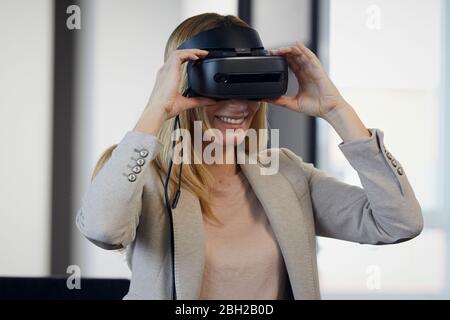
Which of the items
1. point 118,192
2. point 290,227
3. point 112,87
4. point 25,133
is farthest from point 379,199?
point 25,133

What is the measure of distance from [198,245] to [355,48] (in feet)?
4.38

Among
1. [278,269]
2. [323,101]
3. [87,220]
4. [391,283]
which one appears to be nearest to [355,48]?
[391,283]

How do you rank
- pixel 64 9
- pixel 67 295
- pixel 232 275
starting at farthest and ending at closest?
pixel 64 9, pixel 67 295, pixel 232 275

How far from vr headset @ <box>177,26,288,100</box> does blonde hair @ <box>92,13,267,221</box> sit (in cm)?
4

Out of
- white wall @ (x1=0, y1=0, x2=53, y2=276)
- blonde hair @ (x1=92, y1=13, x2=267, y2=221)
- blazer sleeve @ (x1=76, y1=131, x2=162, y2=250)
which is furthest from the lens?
white wall @ (x1=0, y1=0, x2=53, y2=276)

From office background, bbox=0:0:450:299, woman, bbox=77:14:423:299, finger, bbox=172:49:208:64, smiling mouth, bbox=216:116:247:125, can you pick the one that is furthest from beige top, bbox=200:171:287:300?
office background, bbox=0:0:450:299

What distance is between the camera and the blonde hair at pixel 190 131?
901 millimetres

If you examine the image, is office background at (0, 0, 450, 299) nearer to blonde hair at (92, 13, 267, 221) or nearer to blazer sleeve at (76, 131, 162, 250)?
blonde hair at (92, 13, 267, 221)

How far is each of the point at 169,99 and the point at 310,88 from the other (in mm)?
227

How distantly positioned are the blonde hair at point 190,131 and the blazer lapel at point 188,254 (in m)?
0.06

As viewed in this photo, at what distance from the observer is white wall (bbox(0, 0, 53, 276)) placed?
6.26 ft

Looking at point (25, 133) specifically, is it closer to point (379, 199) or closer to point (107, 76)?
point (107, 76)
